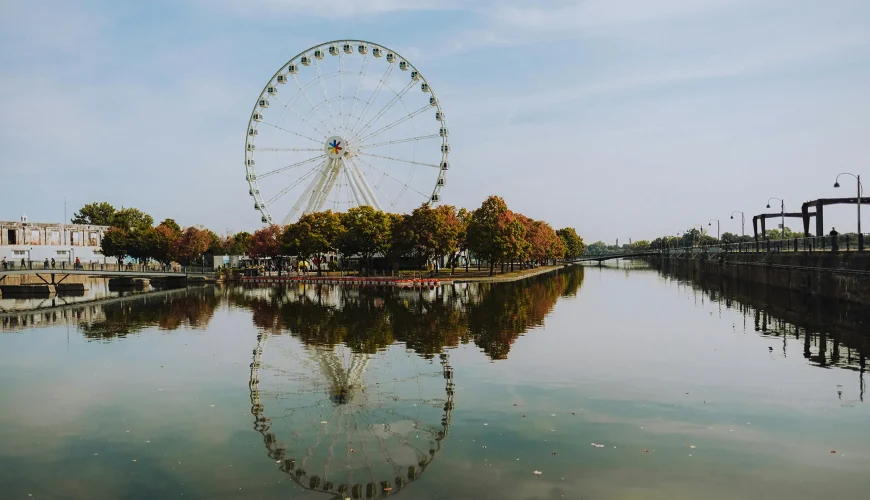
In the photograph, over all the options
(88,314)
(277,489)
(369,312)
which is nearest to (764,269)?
(369,312)

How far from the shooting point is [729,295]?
69812mm

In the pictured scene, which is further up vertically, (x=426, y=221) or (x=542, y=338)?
(x=426, y=221)

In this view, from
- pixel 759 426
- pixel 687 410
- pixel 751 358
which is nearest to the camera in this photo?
pixel 759 426

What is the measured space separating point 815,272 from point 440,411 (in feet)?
167

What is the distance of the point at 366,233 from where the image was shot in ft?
345

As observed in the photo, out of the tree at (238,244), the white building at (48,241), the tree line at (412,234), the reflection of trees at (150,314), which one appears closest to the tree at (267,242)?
the tree line at (412,234)

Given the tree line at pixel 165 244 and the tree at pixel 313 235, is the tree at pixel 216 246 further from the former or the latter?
the tree at pixel 313 235

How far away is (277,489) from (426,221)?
8685 centimetres

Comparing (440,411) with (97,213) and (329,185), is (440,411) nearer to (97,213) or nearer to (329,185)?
(329,185)

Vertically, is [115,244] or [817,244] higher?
[115,244]

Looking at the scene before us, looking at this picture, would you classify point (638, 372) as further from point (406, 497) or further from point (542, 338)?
point (406, 497)

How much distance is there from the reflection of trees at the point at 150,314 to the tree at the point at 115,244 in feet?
207

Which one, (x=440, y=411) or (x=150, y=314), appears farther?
(x=150, y=314)

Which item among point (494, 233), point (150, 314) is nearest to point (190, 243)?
point (494, 233)
